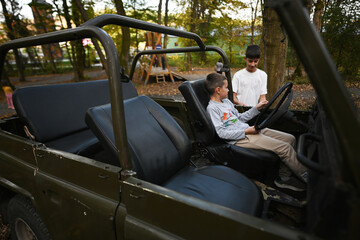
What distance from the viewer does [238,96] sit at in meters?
3.49

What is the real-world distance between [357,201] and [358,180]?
59 millimetres

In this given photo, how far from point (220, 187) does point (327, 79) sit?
3.60 feet

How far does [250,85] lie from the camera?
3.33 metres

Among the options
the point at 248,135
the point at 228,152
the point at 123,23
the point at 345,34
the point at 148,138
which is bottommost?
the point at 228,152

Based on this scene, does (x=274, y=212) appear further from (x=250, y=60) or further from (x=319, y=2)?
(x=319, y=2)

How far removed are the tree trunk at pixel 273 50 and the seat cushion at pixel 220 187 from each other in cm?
346

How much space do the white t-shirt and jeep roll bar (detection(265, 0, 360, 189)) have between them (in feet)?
8.97

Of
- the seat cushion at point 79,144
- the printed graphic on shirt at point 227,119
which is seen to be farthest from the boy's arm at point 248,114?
the seat cushion at point 79,144

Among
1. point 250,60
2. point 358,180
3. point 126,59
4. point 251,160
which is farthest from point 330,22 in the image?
point 126,59

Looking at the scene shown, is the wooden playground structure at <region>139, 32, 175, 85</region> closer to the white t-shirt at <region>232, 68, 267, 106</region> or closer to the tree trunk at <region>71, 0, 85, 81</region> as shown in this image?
the tree trunk at <region>71, 0, 85, 81</region>

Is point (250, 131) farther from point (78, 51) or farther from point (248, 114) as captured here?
point (78, 51)

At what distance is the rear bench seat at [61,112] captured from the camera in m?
2.38

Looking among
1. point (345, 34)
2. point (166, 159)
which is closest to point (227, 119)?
point (166, 159)

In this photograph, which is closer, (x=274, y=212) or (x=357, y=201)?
(x=357, y=201)
